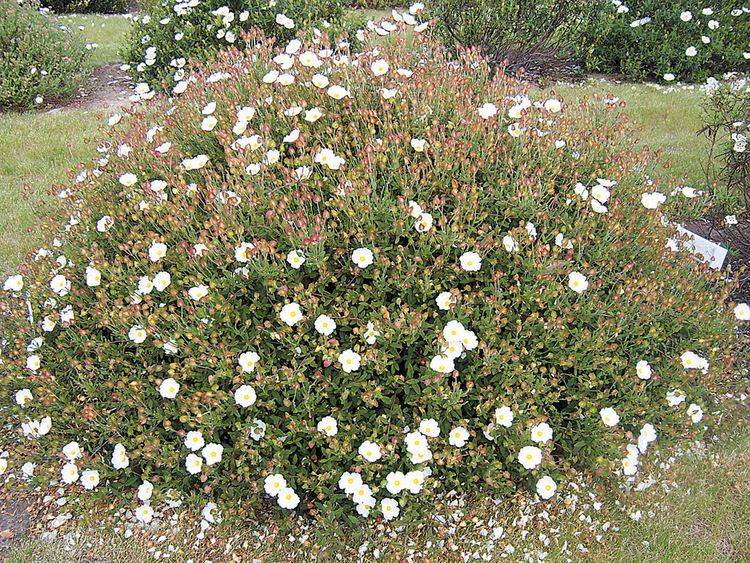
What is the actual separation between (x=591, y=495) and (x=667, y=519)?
0.96 ft

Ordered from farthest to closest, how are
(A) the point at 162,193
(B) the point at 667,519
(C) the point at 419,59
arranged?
(C) the point at 419,59 < (A) the point at 162,193 < (B) the point at 667,519

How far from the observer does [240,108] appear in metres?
2.90

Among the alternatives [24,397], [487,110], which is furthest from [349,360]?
[24,397]

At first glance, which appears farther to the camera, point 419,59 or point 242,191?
point 419,59

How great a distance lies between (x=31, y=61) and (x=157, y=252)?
17.0 feet

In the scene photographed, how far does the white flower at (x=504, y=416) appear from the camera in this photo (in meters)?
2.27

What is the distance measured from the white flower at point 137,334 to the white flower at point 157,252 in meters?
0.27

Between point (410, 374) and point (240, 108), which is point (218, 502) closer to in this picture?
point (410, 374)

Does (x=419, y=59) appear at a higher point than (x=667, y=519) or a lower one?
higher

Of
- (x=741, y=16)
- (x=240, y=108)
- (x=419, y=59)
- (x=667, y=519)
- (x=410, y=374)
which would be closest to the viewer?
(x=410, y=374)

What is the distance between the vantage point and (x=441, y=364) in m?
2.23

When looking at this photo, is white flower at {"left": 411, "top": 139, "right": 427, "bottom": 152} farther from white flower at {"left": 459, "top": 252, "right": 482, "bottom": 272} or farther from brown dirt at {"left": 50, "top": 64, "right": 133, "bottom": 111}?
brown dirt at {"left": 50, "top": 64, "right": 133, "bottom": 111}

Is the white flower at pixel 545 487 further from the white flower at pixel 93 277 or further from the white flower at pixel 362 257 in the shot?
the white flower at pixel 93 277

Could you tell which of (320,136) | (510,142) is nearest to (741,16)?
(510,142)
